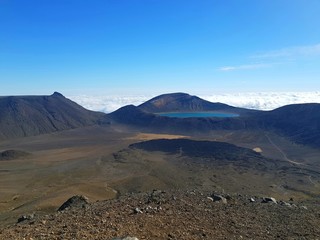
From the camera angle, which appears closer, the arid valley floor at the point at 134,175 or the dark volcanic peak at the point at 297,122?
the arid valley floor at the point at 134,175

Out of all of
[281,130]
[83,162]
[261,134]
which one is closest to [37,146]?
[83,162]

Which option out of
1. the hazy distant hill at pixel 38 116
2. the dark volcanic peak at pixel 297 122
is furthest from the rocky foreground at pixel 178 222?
the hazy distant hill at pixel 38 116

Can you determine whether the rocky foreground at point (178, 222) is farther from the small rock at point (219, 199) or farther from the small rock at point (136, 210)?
the small rock at point (219, 199)

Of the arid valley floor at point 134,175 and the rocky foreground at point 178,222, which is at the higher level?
the rocky foreground at point 178,222

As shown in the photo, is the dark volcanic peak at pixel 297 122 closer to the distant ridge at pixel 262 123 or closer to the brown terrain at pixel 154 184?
the distant ridge at pixel 262 123

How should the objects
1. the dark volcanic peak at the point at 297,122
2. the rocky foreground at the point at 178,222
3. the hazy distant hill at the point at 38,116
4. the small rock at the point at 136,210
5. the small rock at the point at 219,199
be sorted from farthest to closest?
the hazy distant hill at the point at 38,116
the dark volcanic peak at the point at 297,122
the small rock at the point at 219,199
the small rock at the point at 136,210
the rocky foreground at the point at 178,222

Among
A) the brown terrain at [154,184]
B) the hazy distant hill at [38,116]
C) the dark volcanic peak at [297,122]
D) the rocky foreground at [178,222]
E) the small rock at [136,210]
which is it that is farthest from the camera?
the hazy distant hill at [38,116]
